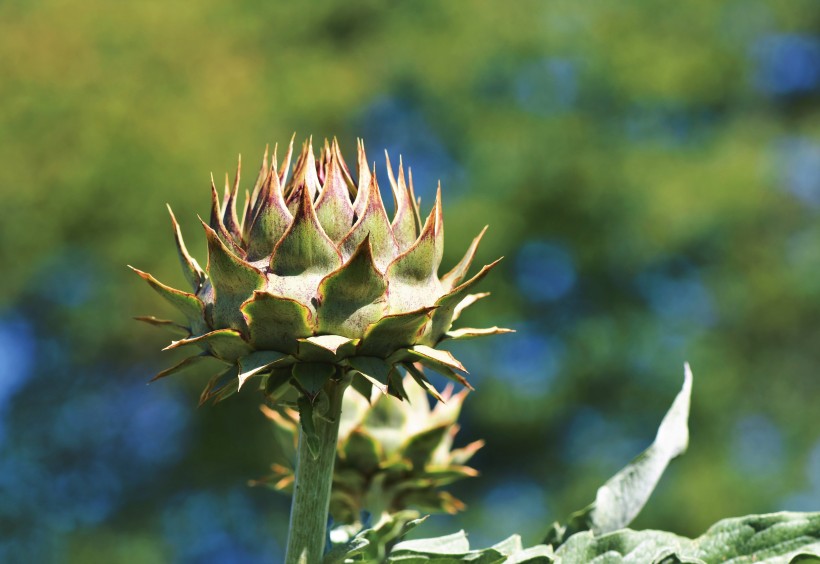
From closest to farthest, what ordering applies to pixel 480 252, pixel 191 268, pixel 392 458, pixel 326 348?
pixel 326 348 → pixel 191 268 → pixel 392 458 → pixel 480 252

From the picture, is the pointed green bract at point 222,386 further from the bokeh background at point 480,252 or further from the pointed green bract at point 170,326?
the bokeh background at point 480,252

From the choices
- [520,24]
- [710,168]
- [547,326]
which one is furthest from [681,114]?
[547,326]

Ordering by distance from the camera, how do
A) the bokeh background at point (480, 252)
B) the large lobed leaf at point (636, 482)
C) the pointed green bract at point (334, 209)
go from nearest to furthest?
the pointed green bract at point (334, 209) < the large lobed leaf at point (636, 482) < the bokeh background at point (480, 252)

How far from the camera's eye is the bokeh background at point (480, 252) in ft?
33.5

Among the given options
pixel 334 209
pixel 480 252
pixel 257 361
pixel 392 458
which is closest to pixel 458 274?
pixel 334 209

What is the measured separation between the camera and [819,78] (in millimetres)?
13445

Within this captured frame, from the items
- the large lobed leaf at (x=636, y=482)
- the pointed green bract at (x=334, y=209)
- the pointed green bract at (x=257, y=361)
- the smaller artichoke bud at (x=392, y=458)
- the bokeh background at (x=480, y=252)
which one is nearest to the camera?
the pointed green bract at (x=257, y=361)

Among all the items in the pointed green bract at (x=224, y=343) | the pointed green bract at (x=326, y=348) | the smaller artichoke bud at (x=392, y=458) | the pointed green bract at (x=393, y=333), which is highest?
the smaller artichoke bud at (x=392, y=458)

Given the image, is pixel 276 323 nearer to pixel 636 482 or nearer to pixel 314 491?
pixel 314 491

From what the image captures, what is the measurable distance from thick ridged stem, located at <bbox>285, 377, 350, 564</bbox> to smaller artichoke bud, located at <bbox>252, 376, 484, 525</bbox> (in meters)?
0.69

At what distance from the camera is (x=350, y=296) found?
1.34 m

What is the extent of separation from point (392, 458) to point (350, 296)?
2.89 feet

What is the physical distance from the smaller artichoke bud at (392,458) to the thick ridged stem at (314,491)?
2.27ft

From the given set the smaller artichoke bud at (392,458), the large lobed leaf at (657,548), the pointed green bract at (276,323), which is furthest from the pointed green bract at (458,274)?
the smaller artichoke bud at (392,458)
